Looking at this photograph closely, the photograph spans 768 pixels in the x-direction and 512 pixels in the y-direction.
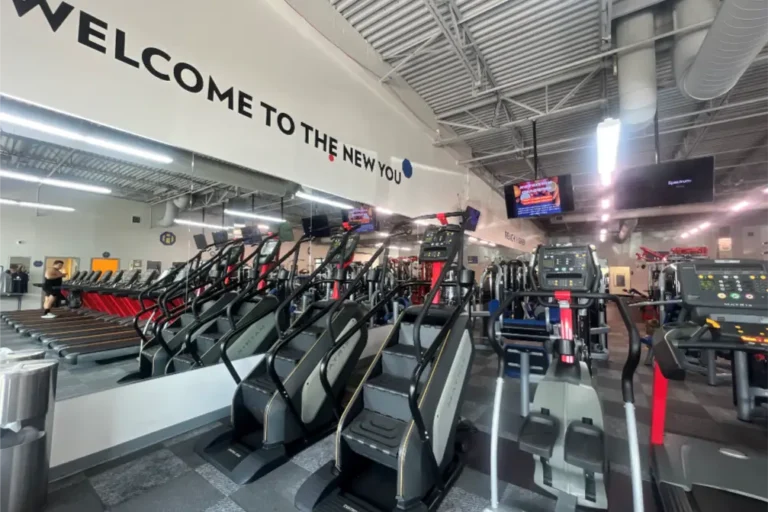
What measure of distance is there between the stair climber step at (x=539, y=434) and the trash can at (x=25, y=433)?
9.10 ft

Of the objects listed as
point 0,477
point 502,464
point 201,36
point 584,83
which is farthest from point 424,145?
point 0,477

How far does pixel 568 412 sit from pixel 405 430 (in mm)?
1063

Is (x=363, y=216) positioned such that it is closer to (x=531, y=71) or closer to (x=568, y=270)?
(x=531, y=71)

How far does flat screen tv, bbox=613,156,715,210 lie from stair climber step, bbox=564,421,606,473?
5.78 m

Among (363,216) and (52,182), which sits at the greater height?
(363,216)

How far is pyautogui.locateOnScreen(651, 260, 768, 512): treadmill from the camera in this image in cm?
190

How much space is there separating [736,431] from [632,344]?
2824 mm

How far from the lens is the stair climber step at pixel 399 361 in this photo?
2588 mm

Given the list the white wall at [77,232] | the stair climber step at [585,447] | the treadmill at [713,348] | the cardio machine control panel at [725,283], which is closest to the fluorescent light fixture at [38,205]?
the white wall at [77,232]

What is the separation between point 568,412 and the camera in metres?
2.12

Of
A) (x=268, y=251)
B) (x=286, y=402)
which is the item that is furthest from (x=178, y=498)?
(x=268, y=251)

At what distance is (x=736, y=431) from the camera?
314 centimetres

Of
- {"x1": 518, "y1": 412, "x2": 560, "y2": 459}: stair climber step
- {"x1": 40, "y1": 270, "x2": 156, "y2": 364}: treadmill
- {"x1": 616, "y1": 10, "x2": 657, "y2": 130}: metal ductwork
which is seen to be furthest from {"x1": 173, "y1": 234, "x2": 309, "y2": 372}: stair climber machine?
{"x1": 616, "y1": 10, "x2": 657, "y2": 130}: metal ductwork

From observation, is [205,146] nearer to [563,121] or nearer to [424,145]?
[424,145]
